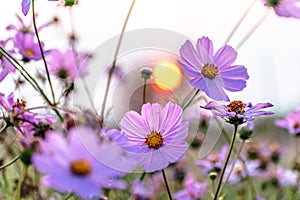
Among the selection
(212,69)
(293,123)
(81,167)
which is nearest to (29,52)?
(212,69)

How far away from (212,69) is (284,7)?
0.17 m

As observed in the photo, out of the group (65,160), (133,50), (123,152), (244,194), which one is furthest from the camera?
(244,194)

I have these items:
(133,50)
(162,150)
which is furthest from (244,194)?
(162,150)

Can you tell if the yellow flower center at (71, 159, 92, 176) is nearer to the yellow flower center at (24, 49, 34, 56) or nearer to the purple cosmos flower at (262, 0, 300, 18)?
the purple cosmos flower at (262, 0, 300, 18)

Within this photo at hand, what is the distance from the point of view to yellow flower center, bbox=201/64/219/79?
1.96ft

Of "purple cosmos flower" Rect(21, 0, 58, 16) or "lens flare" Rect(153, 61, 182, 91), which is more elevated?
"purple cosmos flower" Rect(21, 0, 58, 16)

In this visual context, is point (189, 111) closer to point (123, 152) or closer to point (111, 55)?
point (111, 55)

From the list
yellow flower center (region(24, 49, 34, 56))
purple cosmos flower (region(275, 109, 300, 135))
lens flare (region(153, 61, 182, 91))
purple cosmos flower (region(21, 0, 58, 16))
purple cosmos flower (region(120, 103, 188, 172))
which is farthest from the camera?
purple cosmos flower (region(275, 109, 300, 135))

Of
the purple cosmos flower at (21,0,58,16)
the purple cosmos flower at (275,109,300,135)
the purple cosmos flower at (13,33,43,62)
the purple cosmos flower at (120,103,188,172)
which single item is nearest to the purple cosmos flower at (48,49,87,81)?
the purple cosmos flower at (13,33,43,62)

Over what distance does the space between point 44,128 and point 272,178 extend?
4.23 ft

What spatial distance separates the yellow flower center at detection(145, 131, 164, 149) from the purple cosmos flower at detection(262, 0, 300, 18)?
0.86 ft

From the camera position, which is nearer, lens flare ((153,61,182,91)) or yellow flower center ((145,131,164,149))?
yellow flower center ((145,131,164,149))

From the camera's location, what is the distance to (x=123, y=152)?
460 mm

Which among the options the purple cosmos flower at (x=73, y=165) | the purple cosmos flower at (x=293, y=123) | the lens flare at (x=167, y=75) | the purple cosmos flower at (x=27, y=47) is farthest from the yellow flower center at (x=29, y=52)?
the purple cosmos flower at (x=293, y=123)
